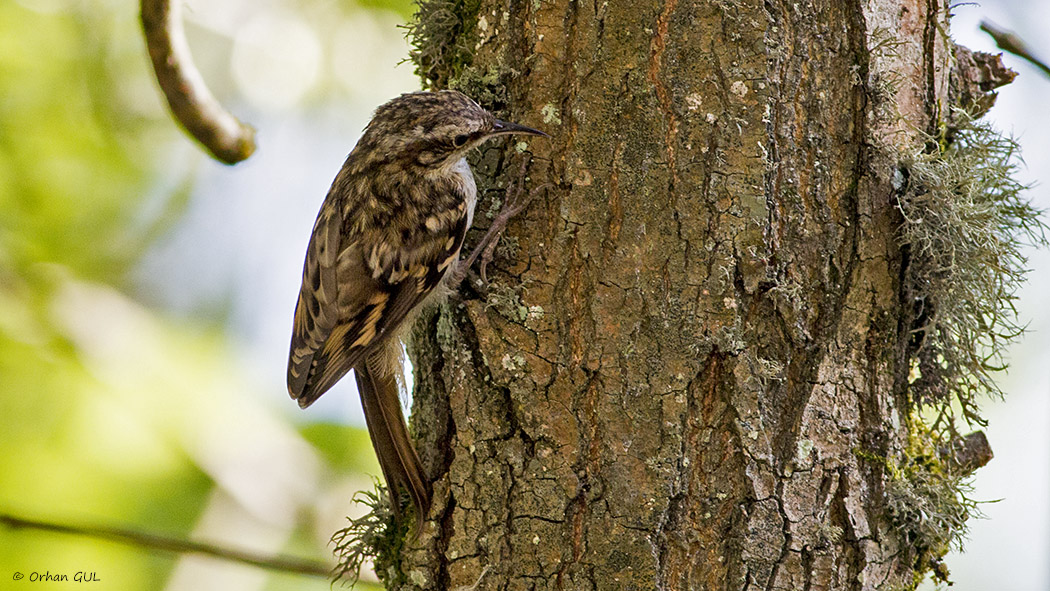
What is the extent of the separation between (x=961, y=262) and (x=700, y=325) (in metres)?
0.67

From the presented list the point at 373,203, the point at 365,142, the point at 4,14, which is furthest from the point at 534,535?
the point at 4,14

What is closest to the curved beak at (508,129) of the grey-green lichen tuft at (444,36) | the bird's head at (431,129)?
the bird's head at (431,129)

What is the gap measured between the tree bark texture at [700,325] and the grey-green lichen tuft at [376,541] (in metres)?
0.14

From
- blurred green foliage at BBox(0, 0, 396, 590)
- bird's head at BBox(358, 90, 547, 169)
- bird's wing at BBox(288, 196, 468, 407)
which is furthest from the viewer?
blurred green foliage at BBox(0, 0, 396, 590)

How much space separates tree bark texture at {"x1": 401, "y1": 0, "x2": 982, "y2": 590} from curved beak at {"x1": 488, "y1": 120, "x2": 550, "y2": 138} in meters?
0.06

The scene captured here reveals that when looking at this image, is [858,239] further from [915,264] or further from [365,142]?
[365,142]

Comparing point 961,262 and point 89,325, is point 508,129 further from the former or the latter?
point 89,325

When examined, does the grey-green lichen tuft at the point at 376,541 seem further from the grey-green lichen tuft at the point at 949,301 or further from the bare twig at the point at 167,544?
the grey-green lichen tuft at the point at 949,301

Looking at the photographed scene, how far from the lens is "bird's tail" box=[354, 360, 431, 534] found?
2004 mm

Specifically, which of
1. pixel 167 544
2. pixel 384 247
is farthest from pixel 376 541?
pixel 384 247

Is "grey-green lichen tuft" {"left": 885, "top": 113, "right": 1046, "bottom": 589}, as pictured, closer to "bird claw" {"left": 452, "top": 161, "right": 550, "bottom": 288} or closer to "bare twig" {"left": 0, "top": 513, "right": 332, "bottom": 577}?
"bird claw" {"left": 452, "top": 161, "right": 550, "bottom": 288}

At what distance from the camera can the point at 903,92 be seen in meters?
1.96

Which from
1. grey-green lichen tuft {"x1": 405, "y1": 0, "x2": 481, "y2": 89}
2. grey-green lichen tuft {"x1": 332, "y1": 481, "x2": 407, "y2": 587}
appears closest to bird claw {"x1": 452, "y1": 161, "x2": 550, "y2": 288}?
grey-green lichen tuft {"x1": 405, "y1": 0, "x2": 481, "y2": 89}

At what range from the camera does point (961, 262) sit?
6.39 feet
